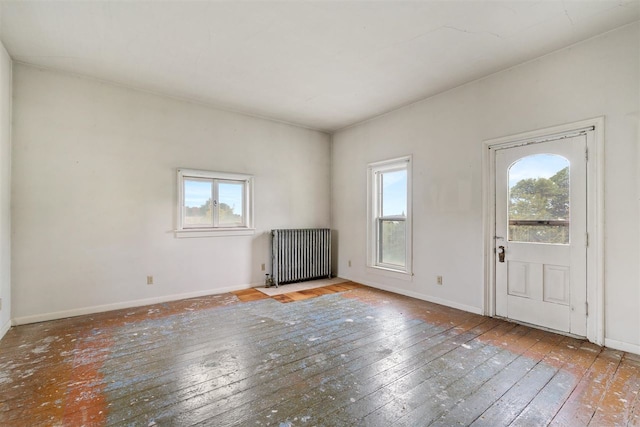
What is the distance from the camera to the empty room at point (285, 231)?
2039mm

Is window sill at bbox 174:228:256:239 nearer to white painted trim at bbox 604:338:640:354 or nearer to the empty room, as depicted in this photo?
the empty room

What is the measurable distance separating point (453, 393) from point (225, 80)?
3817 millimetres

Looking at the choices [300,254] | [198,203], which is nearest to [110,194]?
[198,203]

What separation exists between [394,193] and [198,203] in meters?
3.04

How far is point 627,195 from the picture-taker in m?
2.52

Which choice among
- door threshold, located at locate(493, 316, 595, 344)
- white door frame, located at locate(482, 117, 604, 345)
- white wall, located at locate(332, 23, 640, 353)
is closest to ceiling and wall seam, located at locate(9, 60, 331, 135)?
white wall, located at locate(332, 23, 640, 353)

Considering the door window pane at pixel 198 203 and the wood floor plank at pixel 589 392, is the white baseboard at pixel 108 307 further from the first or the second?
the wood floor plank at pixel 589 392

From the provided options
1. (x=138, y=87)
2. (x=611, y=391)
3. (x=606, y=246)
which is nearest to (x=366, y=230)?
(x=606, y=246)

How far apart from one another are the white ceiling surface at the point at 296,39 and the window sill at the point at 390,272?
257cm

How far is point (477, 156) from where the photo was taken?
11.6 ft

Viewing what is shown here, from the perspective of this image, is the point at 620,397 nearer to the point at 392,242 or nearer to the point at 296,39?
the point at 392,242

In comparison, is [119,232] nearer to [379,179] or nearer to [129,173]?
[129,173]

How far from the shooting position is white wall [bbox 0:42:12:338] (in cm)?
285

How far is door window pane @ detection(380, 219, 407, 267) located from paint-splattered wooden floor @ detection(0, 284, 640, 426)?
133 centimetres
